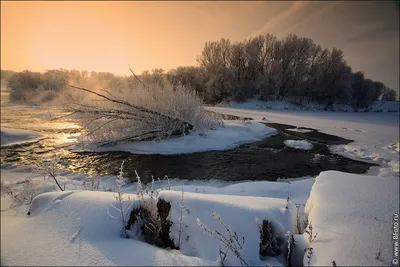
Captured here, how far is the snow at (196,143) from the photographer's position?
902 centimetres

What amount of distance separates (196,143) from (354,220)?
26.1 ft

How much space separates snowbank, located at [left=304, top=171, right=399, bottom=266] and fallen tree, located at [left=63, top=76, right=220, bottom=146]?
8.11 metres

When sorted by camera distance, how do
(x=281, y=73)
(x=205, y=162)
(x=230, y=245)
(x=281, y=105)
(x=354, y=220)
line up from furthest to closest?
(x=281, y=73), (x=281, y=105), (x=205, y=162), (x=354, y=220), (x=230, y=245)

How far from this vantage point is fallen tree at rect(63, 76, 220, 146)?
9133 mm

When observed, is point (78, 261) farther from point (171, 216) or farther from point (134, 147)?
point (134, 147)

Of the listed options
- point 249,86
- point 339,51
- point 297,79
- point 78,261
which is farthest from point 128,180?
point 339,51

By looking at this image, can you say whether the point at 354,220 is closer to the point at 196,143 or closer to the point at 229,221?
the point at 229,221

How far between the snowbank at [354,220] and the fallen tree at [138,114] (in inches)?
319

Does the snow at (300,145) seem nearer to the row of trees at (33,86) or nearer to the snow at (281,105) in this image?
the row of trees at (33,86)

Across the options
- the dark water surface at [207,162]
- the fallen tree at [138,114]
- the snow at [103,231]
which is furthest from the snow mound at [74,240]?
the fallen tree at [138,114]

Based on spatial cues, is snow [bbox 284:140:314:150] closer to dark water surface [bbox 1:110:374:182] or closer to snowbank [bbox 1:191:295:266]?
dark water surface [bbox 1:110:374:182]

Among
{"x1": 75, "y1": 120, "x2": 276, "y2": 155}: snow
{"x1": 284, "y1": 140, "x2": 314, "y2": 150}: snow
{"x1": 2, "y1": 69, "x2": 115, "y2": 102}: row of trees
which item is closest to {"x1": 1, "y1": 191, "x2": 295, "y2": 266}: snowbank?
{"x1": 75, "y1": 120, "x2": 276, "y2": 155}: snow

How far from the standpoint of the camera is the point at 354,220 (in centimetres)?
202

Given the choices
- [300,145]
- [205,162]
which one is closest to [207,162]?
[205,162]
